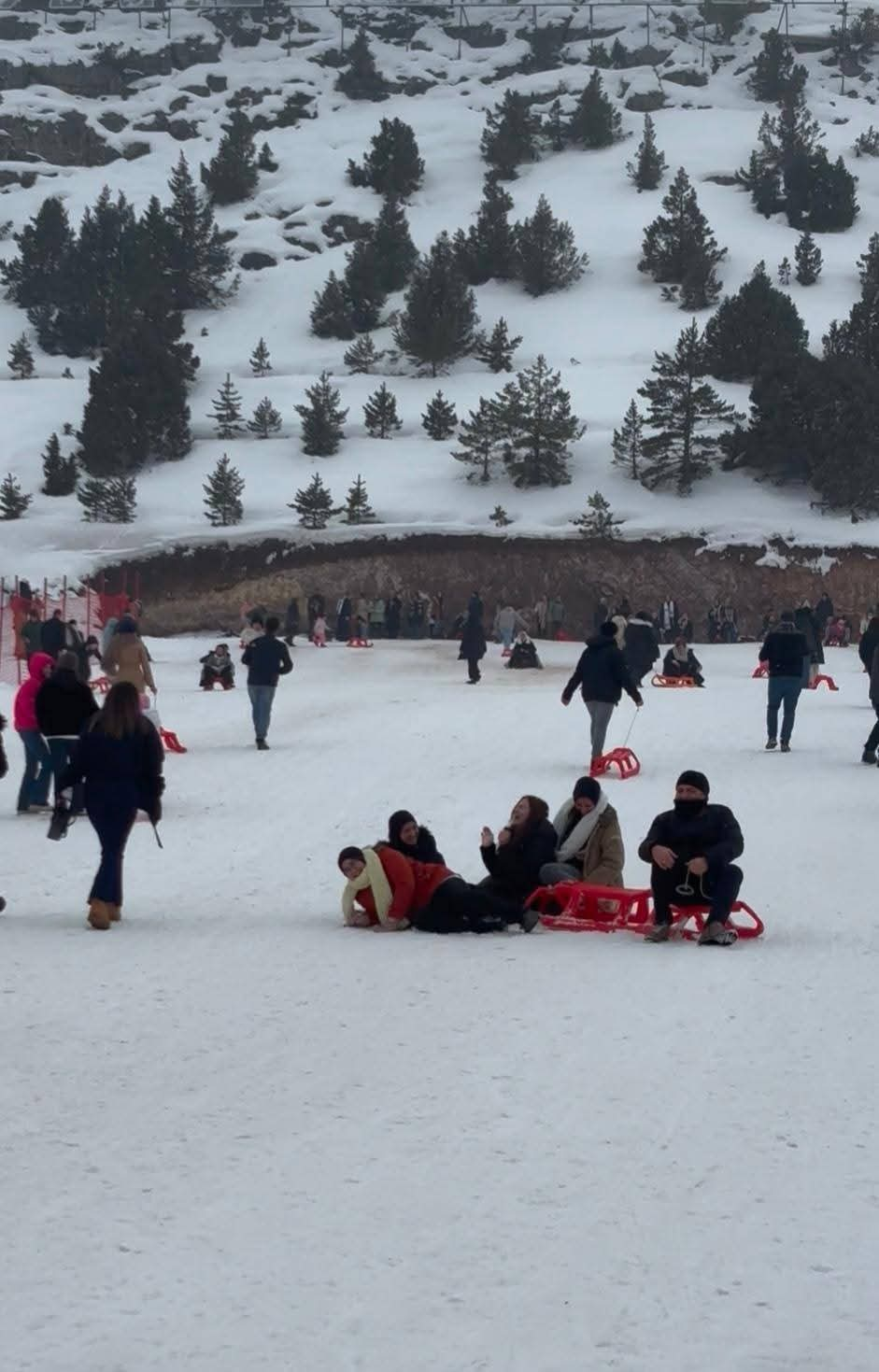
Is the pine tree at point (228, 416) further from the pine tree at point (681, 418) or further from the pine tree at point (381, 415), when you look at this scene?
the pine tree at point (681, 418)

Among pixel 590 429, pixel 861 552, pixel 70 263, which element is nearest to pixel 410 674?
pixel 861 552

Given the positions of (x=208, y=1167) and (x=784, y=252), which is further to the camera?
(x=784, y=252)

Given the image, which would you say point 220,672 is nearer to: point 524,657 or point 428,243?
point 524,657

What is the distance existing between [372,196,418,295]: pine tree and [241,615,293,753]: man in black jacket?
5771 cm

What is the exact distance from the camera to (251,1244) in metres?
4.71

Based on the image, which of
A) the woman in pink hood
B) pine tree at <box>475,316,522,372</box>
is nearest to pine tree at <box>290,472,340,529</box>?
pine tree at <box>475,316,522,372</box>

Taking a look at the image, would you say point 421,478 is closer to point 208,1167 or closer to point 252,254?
point 252,254

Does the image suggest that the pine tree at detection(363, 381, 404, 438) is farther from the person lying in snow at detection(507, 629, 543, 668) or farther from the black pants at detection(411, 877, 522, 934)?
the black pants at detection(411, 877, 522, 934)

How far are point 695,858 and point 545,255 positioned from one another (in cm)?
6745

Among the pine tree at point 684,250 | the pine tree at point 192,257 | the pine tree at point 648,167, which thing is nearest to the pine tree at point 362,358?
the pine tree at point 192,257

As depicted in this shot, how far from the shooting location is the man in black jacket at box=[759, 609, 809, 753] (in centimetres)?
1998

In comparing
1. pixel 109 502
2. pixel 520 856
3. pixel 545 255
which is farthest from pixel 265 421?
pixel 520 856

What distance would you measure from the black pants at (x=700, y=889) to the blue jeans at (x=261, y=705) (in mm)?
10651

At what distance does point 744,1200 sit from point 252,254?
8046cm
